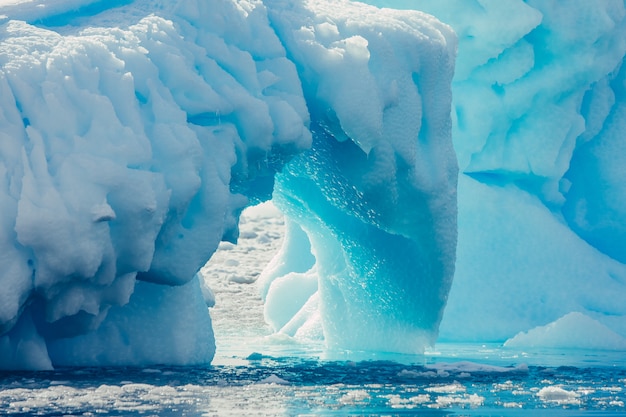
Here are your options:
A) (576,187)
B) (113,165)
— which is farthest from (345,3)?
(576,187)

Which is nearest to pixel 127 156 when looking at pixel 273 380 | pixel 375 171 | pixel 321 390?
pixel 273 380

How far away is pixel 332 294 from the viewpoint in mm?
9711

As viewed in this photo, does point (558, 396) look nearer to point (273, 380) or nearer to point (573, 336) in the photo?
point (273, 380)

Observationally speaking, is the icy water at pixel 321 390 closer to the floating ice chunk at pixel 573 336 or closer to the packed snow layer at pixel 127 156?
the packed snow layer at pixel 127 156

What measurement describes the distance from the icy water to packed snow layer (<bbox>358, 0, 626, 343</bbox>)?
3.07m

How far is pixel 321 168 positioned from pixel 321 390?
281cm

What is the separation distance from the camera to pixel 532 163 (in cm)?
1174

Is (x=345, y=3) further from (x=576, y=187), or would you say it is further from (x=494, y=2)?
(x=576, y=187)

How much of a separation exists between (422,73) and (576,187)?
15.2ft

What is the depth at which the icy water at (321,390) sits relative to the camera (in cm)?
523

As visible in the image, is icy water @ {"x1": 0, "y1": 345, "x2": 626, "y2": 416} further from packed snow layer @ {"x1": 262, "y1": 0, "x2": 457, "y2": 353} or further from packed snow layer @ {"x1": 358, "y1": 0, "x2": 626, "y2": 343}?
packed snow layer @ {"x1": 358, "y1": 0, "x2": 626, "y2": 343}

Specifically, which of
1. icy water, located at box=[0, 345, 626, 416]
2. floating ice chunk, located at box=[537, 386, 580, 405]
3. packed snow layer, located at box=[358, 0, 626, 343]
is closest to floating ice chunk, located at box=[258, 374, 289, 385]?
icy water, located at box=[0, 345, 626, 416]

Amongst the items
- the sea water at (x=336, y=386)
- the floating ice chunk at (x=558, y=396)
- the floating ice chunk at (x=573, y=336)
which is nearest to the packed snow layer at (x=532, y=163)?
the floating ice chunk at (x=573, y=336)

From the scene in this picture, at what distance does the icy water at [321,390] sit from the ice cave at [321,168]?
490mm
